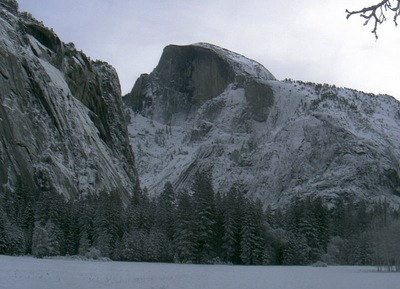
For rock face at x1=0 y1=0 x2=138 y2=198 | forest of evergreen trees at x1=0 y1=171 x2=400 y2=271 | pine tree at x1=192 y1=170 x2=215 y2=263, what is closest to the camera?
forest of evergreen trees at x1=0 y1=171 x2=400 y2=271

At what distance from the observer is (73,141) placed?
137125 mm

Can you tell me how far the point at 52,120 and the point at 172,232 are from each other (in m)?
52.2

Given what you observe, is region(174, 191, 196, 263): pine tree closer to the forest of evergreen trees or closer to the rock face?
the forest of evergreen trees

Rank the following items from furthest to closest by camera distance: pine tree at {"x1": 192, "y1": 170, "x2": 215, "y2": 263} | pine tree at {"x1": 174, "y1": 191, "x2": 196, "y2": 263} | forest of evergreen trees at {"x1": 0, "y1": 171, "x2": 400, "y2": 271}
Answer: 1. pine tree at {"x1": 192, "y1": 170, "x2": 215, "y2": 263}
2. pine tree at {"x1": 174, "y1": 191, "x2": 196, "y2": 263}
3. forest of evergreen trees at {"x1": 0, "y1": 171, "x2": 400, "y2": 271}

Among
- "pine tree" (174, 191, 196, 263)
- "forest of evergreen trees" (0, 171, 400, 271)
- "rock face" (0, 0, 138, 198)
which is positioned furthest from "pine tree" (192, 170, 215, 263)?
"rock face" (0, 0, 138, 198)

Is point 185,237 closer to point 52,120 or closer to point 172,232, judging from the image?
point 172,232

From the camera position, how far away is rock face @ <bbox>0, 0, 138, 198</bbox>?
388ft

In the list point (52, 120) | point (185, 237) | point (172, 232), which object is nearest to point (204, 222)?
point (185, 237)

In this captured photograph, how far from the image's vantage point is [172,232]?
316ft

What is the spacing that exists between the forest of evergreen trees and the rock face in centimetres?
1312

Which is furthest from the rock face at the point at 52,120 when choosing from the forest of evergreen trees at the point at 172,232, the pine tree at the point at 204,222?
the pine tree at the point at 204,222

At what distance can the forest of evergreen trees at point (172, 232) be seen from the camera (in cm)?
8900

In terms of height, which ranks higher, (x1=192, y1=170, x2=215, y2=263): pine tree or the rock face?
the rock face

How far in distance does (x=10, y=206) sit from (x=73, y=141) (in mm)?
43681
